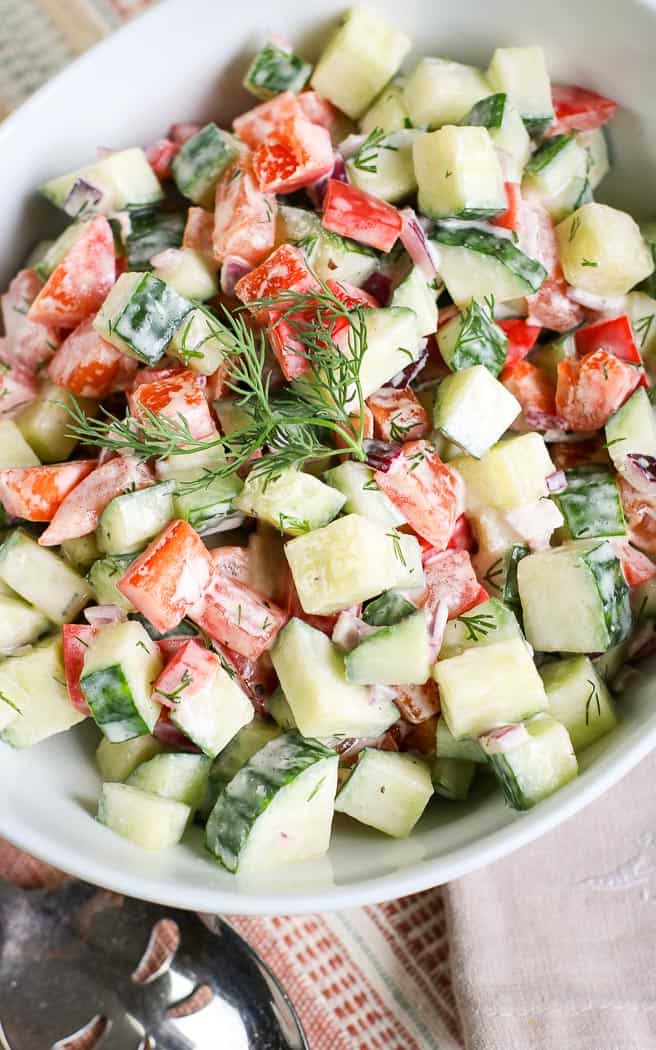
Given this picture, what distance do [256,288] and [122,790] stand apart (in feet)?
3.62

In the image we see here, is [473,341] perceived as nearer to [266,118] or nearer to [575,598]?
[575,598]

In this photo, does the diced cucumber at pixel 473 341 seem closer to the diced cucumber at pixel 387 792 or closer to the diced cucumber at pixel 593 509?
the diced cucumber at pixel 593 509

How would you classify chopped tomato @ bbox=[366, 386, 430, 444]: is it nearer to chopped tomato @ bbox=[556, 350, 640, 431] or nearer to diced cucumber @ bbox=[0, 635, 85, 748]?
chopped tomato @ bbox=[556, 350, 640, 431]

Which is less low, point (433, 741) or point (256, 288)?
point (256, 288)

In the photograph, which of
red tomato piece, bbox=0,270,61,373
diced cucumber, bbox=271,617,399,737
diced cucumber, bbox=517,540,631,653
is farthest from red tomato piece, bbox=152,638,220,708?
red tomato piece, bbox=0,270,61,373

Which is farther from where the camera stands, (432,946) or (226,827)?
(432,946)

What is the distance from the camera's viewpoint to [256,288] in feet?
7.75

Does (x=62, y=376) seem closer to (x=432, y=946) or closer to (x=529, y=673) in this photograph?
(x=529, y=673)

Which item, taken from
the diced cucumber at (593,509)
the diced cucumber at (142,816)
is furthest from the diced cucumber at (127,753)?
the diced cucumber at (593,509)

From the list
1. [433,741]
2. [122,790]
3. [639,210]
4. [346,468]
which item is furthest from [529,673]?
[639,210]

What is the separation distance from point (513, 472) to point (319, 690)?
625 mm

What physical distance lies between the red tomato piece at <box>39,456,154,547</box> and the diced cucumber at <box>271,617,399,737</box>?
46cm

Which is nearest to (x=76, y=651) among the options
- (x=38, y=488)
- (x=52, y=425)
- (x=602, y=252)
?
(x=38, y=488)

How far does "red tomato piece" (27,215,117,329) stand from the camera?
8.21 ft
